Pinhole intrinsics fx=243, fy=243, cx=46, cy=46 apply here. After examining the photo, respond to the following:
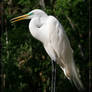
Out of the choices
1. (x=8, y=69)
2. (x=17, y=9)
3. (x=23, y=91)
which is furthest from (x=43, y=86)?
(x=17, y=9)

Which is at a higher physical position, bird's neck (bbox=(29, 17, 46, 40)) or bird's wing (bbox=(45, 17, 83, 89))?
bird's neck (bbox=(29, 17, 46, 40))

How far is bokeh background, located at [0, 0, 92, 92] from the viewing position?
10.9 ft

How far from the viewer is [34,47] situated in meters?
3.53

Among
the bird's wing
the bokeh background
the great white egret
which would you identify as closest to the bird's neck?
the great white egret

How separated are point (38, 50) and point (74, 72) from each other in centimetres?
119

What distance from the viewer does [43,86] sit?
12.5 ft

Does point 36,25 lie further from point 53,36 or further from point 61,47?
point 61,47

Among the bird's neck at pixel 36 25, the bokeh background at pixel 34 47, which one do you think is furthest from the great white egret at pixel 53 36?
the bokeh background at pixel 34 47

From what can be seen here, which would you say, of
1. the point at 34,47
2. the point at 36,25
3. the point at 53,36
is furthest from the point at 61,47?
the point at 34,47

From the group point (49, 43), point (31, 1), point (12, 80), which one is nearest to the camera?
point (49, 43)

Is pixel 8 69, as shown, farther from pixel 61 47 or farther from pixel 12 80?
pixel 61 47

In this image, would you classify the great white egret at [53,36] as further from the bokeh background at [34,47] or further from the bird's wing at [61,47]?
the bokeh background at [34,47]

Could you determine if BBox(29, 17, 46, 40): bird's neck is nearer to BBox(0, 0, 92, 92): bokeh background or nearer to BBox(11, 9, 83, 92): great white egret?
BBox(11, 9, 83, 92): great white egret

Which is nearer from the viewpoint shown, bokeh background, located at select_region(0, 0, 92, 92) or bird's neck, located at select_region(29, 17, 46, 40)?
bird's neck, located at select_region(29, 17, 46, 40)
